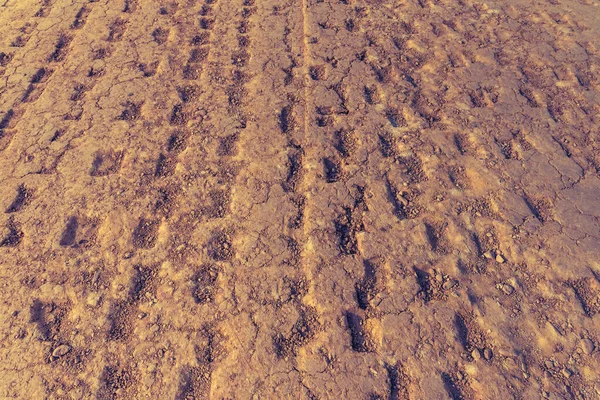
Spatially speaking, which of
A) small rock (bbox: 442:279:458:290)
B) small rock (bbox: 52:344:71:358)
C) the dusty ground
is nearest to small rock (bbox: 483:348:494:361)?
the dusty ground

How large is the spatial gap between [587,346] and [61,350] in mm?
2402

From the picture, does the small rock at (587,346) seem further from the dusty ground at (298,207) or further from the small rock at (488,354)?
the small rock at (488,354)

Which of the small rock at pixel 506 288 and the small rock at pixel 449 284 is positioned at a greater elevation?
the small rock at pixel 506 288

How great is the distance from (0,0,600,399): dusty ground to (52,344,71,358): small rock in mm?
26

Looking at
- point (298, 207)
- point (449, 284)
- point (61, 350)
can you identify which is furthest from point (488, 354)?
point (61, 350)

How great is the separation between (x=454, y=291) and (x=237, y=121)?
1746mm

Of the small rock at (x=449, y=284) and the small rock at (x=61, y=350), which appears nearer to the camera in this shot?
the small rock at (x=61, y=350)

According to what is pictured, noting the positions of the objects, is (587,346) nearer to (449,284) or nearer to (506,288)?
(506,288)

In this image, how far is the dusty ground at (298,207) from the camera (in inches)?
76.3

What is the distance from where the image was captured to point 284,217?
8.00ft

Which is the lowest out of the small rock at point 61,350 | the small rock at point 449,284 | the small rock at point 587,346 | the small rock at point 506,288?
the small rock at point 61,350

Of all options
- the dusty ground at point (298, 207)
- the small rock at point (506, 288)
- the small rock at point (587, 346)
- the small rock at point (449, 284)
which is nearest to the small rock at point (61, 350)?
the dusty ground at point (298, 207)

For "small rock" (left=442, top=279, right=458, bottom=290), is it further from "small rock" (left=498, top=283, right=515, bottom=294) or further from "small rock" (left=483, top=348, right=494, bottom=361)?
"small rock" (left=483, top=348, right=494, bottom=361)

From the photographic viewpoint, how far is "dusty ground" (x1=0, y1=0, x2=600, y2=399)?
76.3 inches
